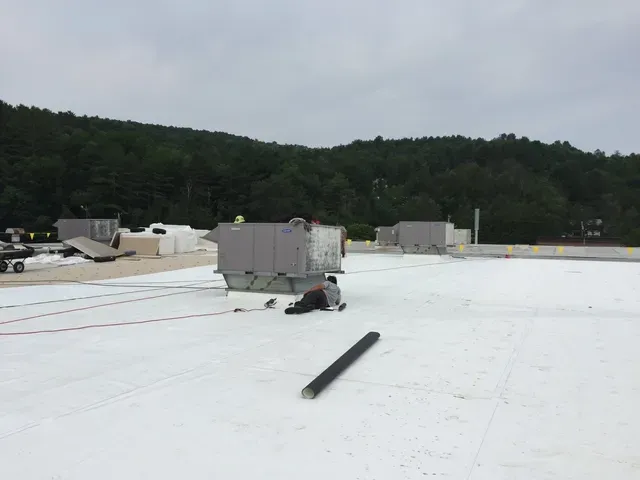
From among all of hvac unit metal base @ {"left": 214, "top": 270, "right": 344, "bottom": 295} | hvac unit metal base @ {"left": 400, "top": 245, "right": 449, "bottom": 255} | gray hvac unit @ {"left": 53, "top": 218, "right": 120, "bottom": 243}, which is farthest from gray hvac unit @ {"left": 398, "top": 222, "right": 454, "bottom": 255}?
hvac unit metal base @ {"left": 214, "top": 270, "right": 344, "bottom": 295}

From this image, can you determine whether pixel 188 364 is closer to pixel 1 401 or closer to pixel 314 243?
pixel 1 401

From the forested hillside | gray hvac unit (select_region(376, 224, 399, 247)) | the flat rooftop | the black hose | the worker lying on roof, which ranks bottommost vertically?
the flat rooftop

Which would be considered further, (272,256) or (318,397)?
(272,256)

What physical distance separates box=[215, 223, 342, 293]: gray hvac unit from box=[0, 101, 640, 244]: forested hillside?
174ft

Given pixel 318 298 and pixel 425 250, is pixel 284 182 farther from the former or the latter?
pixel 318 298

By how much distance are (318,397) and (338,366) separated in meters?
0.71

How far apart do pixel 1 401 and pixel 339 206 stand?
75.6 m

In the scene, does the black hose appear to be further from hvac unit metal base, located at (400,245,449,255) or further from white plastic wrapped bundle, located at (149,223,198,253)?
white plastic wrapped bundle, located at (149,223,198,253)

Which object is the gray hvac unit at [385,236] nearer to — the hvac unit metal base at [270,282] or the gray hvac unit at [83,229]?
the gray hvac unit at [83,229]

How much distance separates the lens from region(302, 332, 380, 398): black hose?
Result: 4234 mm

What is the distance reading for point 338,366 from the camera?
16.2 feet

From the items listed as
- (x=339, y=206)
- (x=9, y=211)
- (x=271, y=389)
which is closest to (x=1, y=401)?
(x=271, y=389)

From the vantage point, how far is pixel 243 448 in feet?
10.8

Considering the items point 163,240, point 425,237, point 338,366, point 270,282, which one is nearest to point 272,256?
point 270,282
